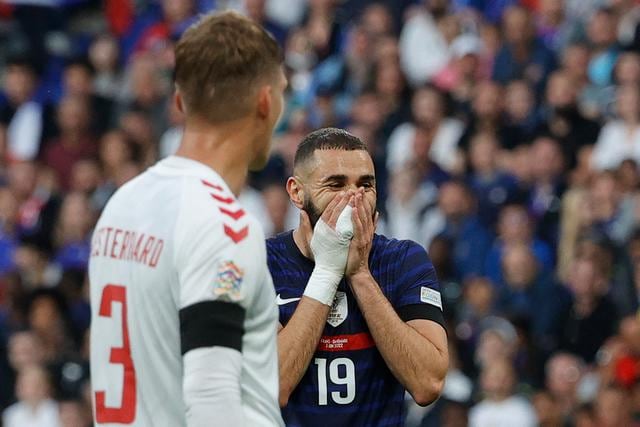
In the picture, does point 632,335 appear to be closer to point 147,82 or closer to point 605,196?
point 605,196

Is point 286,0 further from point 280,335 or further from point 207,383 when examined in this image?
point 207,383

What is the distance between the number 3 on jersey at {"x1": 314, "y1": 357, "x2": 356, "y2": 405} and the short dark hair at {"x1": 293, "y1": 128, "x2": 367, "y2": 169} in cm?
71

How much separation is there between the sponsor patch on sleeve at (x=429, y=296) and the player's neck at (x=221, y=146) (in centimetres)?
132

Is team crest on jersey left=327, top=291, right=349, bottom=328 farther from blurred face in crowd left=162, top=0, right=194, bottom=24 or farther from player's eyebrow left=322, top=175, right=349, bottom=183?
blurred face in crowd left=162, top=0, right=194, bottom=24

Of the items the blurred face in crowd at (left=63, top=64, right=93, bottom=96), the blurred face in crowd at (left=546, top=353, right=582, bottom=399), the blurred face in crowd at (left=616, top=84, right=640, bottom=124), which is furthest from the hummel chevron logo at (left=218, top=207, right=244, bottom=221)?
the blurred face in crowd at (left=63, top=64, right=93, bottom=96)

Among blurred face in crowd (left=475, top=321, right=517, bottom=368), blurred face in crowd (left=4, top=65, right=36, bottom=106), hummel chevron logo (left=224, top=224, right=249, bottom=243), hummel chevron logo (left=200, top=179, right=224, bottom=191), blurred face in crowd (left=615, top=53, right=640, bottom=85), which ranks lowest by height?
blurred face in crowd (left=475, top=321, right=517, bottom=368)

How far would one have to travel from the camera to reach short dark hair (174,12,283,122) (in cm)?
Answer: 341

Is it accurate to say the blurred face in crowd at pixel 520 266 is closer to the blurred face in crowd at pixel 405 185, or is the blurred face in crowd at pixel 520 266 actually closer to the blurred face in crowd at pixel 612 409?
the blurred face in crowd at pixel 405 185

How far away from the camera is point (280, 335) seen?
443 cm

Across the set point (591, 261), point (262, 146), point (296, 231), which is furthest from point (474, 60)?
point (262, 146)

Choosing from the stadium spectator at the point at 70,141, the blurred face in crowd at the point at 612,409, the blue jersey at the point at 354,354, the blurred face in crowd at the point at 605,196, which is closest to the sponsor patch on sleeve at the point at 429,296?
the blue jersey at the point at 354,354

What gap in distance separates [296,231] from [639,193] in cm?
623

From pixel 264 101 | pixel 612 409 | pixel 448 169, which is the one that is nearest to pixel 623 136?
pixel 448 169

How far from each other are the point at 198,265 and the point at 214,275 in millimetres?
48
